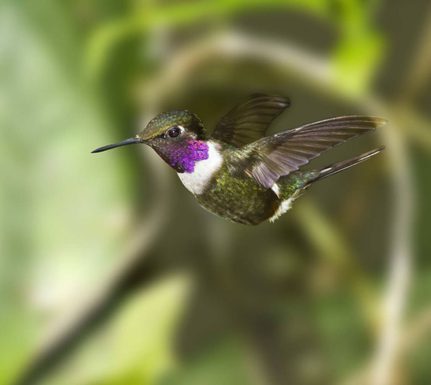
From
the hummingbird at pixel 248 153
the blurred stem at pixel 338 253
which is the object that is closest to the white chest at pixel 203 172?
the hummingbird at pixel 248 153

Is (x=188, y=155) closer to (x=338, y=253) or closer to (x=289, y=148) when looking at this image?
(x=289, y=148)

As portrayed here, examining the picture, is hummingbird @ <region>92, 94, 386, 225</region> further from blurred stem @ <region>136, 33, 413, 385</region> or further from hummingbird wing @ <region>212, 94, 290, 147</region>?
blurred stem @ <region>136, 33, 413, 385</region>

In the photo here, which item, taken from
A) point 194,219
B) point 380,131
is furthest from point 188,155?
point 194,219

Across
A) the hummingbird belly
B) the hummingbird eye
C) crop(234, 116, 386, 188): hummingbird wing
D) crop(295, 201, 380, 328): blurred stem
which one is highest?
crop(295, 201, 380, 328): blurred stem

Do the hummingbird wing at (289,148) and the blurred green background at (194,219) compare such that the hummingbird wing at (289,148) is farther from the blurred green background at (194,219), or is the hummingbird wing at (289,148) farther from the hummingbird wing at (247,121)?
the blurred green background at (194,219)

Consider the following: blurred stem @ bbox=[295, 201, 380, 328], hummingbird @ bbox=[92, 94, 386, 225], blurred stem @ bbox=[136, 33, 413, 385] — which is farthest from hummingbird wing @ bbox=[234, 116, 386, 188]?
blurred stem @ bbox=[295, 201, 380, 328]

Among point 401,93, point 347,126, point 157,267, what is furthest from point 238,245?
point 347,126

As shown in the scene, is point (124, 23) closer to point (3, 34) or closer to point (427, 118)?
point (3, 34)
